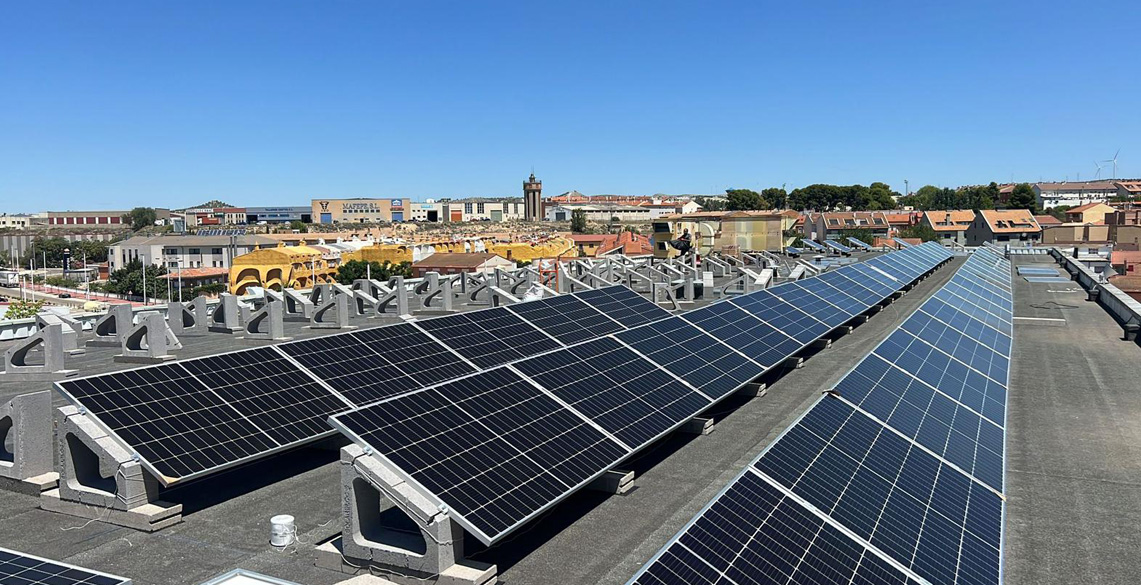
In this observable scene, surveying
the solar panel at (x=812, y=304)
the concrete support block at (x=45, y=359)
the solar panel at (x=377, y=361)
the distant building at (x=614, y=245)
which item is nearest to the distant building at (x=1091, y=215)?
the distant building at (x=614, y=245)

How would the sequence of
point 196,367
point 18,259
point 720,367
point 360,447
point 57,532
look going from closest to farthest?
1. point 360,447
2. point 57,532
3. point 196,367
4. point 720,367
5. point 18,259

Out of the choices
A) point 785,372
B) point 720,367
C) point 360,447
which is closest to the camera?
point 360,447

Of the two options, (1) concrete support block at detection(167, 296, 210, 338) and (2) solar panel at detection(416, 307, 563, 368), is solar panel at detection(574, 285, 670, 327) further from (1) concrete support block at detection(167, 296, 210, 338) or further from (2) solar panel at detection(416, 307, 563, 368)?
(1) concrete support block at detection(167, 296, 210, 338)

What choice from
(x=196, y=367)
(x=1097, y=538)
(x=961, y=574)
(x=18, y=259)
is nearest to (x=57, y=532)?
(x=196, y=367)

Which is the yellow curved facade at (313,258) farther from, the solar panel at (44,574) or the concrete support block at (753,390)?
the solar panel at (44,574)

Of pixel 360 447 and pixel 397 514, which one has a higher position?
pixel 360 447

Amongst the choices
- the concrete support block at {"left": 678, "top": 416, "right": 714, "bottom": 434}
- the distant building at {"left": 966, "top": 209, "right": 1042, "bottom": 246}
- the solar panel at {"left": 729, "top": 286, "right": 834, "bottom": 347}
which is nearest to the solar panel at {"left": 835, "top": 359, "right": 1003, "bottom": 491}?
the concrete support block at {"left": 678, "top": 416, "right": 714, "bottom": 434}

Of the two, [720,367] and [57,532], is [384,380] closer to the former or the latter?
[57,532]
